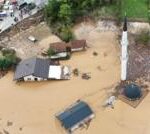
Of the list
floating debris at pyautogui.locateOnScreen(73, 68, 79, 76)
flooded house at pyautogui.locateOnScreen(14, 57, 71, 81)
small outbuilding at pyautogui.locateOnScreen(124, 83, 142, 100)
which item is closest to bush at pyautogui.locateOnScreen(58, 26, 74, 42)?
flooded house at pyautogui.locateOnScreen(14, 57, 71, 81)

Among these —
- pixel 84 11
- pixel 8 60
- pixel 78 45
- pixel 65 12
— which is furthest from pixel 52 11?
pixel 8 60

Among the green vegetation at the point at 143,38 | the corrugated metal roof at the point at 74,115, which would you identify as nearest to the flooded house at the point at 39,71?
the corrugated metal roof at the point at 74,115

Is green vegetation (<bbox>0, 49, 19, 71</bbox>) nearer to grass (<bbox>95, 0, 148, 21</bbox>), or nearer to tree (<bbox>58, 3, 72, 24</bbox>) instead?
tree (<bbox>58, 3, 72, 24</bbox>)

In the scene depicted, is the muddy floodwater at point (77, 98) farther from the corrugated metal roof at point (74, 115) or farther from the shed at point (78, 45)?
the corrugated metal roof at point (74, 115)

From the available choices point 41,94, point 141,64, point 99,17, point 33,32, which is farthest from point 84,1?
point 41,94

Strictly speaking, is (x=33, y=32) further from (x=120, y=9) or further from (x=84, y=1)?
(x=120, y=9)
